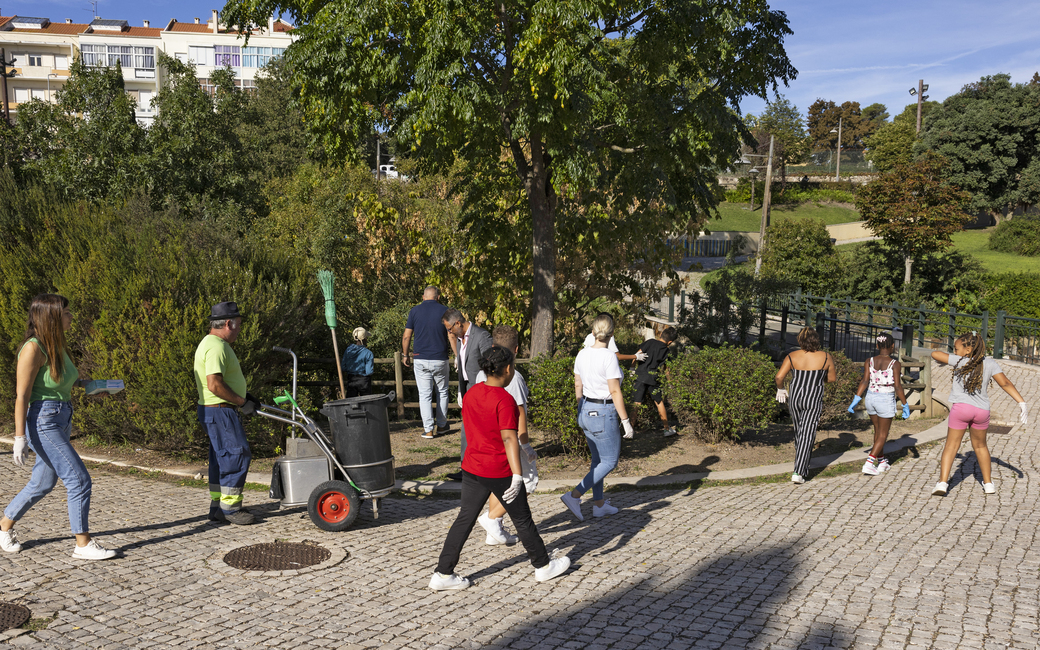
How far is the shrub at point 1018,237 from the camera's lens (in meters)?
39.7

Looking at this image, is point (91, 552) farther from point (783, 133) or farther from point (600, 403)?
point (783, 133)

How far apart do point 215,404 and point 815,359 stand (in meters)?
5.73

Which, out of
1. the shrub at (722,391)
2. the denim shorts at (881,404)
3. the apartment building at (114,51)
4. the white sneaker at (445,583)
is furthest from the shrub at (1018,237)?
the apartment building at (114,51)

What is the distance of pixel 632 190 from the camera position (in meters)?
10.7

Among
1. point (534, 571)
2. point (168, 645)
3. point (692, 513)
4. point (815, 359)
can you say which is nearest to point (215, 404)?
point (168, 645)

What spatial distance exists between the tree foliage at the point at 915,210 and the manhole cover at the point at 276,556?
2698cm

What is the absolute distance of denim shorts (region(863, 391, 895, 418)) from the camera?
8.45 meters

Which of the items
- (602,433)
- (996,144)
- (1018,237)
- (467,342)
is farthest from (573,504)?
(996,144)

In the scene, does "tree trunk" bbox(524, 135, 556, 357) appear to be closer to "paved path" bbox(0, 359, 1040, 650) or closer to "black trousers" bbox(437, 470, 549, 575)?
"paved path" bbox(0, 359, 1040, 650)

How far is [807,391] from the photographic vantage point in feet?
26.7

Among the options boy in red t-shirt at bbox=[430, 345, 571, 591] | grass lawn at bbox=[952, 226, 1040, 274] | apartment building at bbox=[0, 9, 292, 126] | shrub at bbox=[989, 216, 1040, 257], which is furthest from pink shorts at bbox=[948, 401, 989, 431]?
apartment building at bbox=[0, 9, 292, 126]

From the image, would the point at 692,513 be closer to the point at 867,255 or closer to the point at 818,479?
the point at 818,479

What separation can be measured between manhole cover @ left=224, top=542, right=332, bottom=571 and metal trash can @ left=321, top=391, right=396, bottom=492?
27.5 inches

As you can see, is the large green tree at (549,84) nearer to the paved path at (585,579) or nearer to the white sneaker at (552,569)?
the paved path at (585,579)
